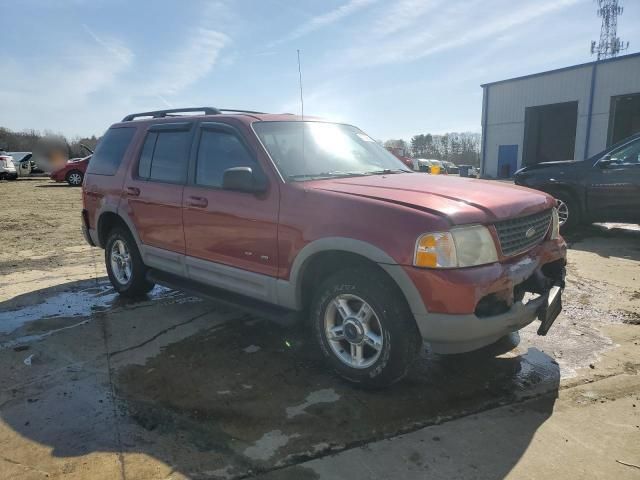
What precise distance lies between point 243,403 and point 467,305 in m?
1.56

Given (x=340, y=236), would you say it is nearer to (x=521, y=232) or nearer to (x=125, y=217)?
(x=521, y=232)

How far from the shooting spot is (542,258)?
3.50m

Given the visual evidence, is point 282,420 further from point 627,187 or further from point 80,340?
point 627,187

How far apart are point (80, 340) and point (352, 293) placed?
2605 millimetres

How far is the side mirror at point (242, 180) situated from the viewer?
366 cm

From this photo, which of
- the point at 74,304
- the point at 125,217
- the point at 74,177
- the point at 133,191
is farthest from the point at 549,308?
the point at 74,177

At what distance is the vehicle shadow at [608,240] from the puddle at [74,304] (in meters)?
6.01

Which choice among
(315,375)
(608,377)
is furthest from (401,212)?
(608,377)

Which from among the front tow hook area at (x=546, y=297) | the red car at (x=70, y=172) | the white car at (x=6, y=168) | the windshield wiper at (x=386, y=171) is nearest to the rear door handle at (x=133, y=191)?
the windshield wiper at (x=386, y=171)

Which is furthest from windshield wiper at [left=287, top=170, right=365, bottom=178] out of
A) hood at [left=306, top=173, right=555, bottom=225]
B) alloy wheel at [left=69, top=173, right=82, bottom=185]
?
alloy wheel at [left=69, top=173, right=82, bottom=185]

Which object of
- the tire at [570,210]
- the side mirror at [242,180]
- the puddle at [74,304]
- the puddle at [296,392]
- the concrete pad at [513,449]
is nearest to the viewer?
the concrete pad at [513,449]

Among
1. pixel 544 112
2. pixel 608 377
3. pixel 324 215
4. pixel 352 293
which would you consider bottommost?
pixel 608 377

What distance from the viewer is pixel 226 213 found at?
158 inches

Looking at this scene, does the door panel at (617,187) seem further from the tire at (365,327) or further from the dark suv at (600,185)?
the tire at (365,327)
